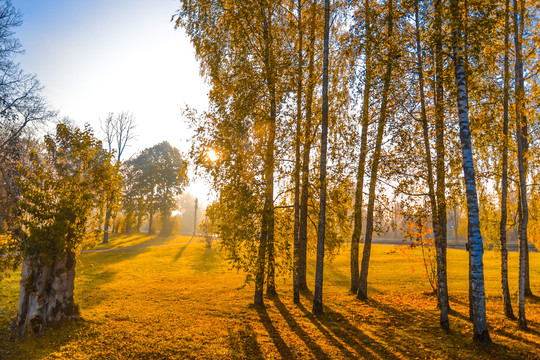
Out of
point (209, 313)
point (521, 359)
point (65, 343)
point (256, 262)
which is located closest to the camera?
point (521, 359)

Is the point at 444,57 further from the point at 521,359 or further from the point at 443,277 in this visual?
the point at 521,359

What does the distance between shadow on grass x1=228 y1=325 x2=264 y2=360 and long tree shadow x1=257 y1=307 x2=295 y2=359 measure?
0.51 meters

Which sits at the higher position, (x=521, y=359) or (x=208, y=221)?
(x=208, y=221)

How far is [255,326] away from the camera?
369 inches

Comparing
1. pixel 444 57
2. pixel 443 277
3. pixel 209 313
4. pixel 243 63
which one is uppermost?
pixel 243 63

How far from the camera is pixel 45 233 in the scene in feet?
28.7

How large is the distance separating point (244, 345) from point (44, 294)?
6193mm

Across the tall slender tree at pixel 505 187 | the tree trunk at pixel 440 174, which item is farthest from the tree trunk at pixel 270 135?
the tall slender tree at pixel 505 187

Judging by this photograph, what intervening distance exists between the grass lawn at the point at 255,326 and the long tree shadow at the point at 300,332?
0.10 feet

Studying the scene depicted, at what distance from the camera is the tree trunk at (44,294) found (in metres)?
8.55

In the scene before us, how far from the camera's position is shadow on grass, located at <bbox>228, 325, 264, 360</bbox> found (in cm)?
718

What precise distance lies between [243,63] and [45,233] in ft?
28.0

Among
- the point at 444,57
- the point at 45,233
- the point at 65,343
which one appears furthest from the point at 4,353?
the point at 444,57

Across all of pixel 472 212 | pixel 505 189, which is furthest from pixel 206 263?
pixel 472 212
